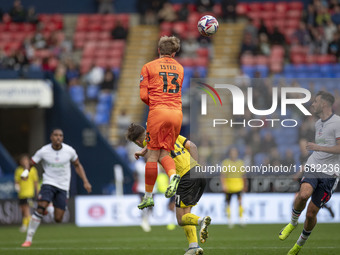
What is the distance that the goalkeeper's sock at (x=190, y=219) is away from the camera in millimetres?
A: 9812

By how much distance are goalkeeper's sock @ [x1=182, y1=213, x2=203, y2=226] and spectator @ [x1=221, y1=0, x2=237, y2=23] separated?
20008 millimetres

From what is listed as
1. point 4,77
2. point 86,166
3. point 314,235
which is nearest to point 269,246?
point 314,235

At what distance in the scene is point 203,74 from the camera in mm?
26219

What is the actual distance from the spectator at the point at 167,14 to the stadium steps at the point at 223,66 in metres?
1.95

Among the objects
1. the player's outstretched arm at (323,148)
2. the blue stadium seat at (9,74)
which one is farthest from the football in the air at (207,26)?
the blue stadium seat at (9,74)

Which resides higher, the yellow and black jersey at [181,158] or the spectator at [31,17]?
the spectator at [31,17]

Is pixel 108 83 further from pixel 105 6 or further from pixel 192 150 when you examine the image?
pixel 192 150

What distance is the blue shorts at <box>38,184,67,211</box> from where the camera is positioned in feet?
47.5

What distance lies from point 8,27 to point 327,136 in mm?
22176

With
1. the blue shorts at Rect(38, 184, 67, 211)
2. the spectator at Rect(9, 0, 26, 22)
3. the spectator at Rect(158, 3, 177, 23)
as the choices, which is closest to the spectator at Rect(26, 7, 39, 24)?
the spectator at Rect(9, 0, 26, 22)

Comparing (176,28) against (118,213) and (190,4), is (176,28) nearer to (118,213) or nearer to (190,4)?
(190,4)

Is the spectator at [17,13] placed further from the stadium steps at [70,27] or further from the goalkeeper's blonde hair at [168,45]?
the goalkeeper's blonde hair at [168,45]

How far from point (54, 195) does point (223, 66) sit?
13.8 meters

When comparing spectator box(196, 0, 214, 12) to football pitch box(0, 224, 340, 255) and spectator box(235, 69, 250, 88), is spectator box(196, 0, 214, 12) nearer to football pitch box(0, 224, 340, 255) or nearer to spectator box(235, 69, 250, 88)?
spectator box(235, 69, 250, 88)
